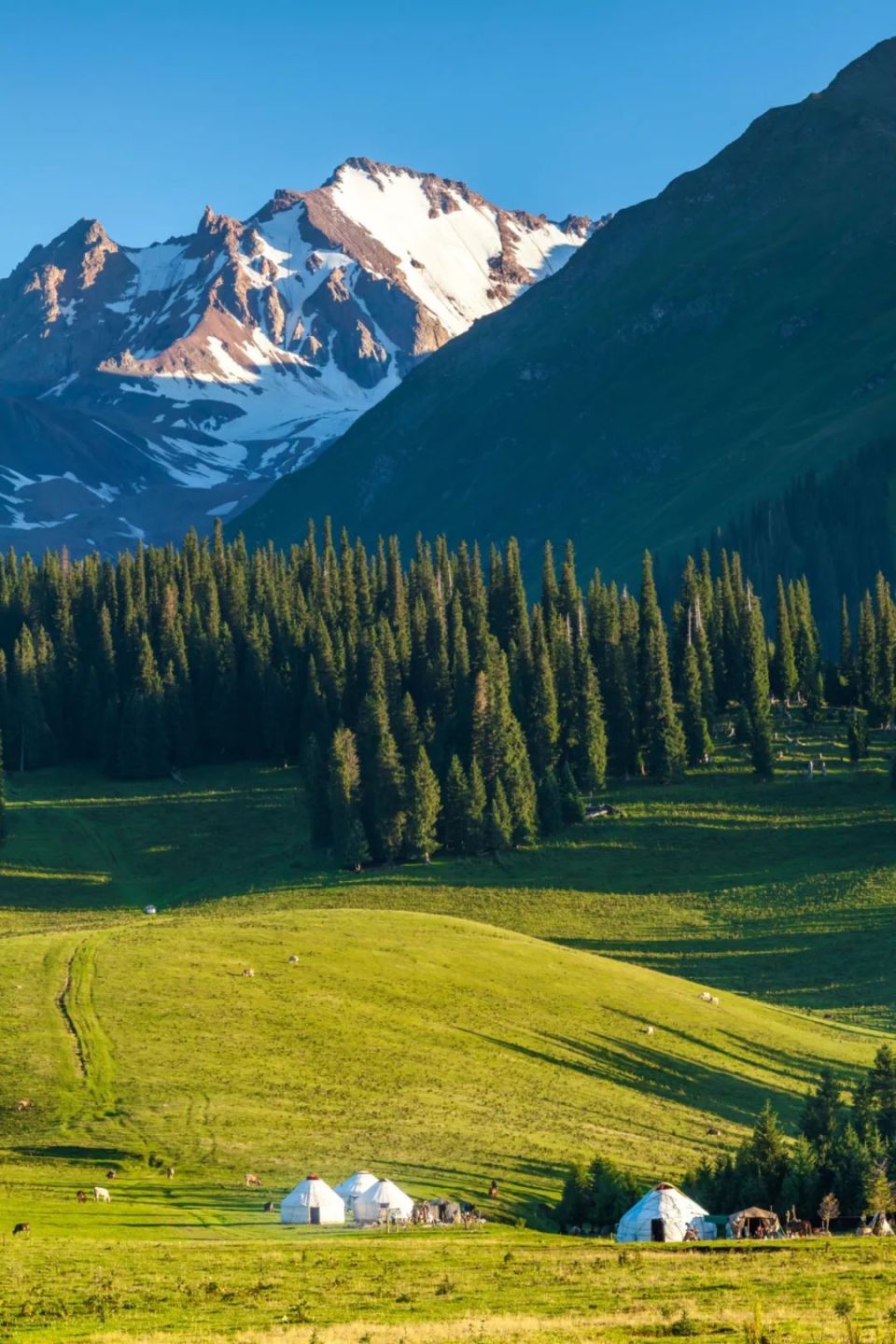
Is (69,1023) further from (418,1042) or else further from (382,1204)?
(382,1204)

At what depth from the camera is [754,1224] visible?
61.9 m

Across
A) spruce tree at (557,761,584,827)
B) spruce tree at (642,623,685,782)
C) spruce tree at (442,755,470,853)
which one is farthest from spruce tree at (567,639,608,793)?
spruce tree at (442,755,470,853)

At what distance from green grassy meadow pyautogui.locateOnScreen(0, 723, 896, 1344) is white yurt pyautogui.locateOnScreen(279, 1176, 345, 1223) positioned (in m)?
0.96

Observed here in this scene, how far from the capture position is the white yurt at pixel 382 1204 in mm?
61969

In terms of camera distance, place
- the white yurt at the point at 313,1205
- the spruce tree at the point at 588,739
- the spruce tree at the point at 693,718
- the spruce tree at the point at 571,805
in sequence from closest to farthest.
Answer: the white yurt at the point at 313,1205, the spruce tree at the point at 571,805, the spruce tree at the point at 588,739, the spruce tree at the point at 693,718

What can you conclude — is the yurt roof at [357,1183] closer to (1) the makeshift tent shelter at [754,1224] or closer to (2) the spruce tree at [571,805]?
(1) the makeshift tent shelter at [754,1224]

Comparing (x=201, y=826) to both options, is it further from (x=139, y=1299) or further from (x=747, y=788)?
(x=139, y=1299)

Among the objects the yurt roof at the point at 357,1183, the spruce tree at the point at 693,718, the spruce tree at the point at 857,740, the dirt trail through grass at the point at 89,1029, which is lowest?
the yurt roof at the point at 357,1183

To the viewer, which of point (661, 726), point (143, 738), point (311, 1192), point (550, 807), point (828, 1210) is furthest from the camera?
point (143, 738)

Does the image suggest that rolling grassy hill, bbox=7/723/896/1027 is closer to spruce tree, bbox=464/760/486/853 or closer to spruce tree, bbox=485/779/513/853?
spruce tree, bbox=485/779/513/853

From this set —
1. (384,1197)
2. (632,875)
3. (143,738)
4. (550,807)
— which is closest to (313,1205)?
(384,1197)

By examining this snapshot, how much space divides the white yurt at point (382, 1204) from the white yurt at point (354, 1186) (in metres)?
0.25

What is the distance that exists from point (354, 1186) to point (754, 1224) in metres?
14.0

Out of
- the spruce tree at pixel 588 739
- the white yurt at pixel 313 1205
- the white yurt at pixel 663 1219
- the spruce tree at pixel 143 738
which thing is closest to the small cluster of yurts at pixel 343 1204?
the white yurt at pixel 313 1205
